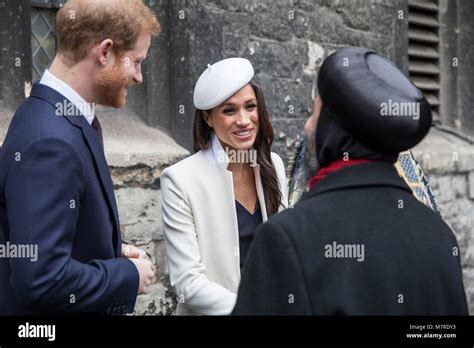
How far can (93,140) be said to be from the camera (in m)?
2.31

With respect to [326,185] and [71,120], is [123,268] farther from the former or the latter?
[326,185]

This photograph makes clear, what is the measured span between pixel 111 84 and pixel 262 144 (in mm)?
1012

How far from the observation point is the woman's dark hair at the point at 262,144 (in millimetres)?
3201

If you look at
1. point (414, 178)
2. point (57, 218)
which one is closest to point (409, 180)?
point (414, 178)

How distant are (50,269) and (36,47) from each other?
249cm

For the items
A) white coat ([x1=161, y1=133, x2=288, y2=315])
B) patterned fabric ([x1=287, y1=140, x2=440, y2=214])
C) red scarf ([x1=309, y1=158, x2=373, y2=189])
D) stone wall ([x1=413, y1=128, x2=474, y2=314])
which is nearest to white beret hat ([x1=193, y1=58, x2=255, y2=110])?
white coat ([x1=161, y1=133, x2=288, y2=315])

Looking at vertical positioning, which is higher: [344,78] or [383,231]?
[344,78]

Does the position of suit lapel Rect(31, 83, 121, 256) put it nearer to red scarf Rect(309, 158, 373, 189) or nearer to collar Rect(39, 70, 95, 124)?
collar Rect(39, 70, 95, 124)

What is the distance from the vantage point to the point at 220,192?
3.10 m

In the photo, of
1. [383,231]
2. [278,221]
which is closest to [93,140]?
[278,221]

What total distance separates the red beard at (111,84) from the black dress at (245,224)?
0.86 metres

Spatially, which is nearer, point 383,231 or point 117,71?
point 383,231

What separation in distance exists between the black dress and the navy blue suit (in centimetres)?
80

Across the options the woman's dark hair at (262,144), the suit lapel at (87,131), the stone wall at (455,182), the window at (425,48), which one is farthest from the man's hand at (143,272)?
the window at (425,48)
